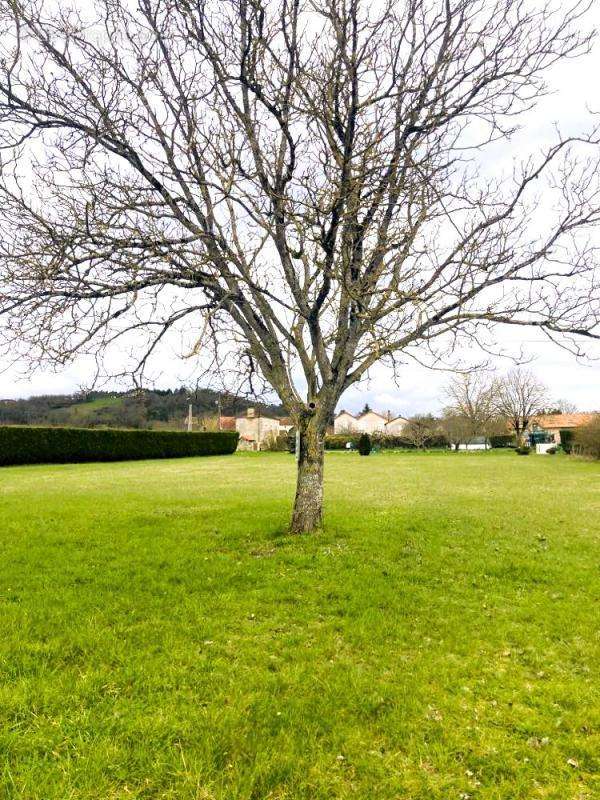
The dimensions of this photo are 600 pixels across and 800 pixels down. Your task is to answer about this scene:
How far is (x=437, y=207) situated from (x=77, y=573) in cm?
686

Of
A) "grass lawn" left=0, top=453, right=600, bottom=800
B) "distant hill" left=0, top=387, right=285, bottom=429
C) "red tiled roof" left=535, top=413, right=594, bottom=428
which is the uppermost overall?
"red tiled roof" left=535, top=413, right=594, bottom=428

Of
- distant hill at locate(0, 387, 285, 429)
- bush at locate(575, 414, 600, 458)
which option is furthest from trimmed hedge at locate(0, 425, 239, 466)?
bush at locate(575, 414, 600, 458)

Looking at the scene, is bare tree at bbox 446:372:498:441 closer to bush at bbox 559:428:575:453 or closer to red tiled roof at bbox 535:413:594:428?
bush at bbox 559:428:575:453

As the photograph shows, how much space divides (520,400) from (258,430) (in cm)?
2930

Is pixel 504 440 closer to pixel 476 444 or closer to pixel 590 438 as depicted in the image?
pixel 476 444

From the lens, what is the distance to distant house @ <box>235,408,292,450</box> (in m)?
54.9

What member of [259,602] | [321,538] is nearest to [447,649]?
[259,602]

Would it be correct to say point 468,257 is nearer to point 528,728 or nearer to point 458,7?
point 458,7

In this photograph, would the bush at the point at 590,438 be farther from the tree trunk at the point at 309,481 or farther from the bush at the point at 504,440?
the tree trunk at the point at 309,481

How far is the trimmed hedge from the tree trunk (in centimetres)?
2323

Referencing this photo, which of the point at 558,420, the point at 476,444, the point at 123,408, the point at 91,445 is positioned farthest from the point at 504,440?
the point at 123,408

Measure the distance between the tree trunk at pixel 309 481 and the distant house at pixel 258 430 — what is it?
148ft

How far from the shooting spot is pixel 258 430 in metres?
54.8

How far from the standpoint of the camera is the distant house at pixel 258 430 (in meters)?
54.9
